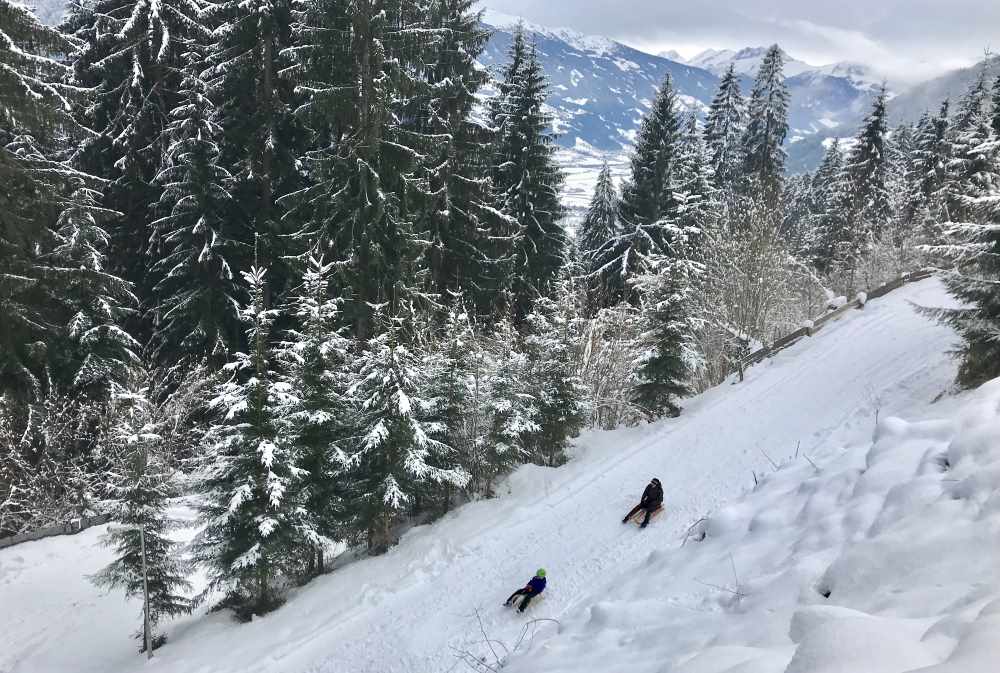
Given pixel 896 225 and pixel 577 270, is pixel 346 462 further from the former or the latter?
pixel 896 225

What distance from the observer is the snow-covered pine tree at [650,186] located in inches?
1144

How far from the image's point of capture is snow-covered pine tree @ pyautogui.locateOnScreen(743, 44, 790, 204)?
1624 inches

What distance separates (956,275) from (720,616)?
36.2 feet

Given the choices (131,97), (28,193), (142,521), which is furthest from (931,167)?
(28,193)

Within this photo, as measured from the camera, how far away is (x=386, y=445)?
12500mm

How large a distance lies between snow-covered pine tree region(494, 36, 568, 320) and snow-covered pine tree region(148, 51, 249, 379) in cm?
1119

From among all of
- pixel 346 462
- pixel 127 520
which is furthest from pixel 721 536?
pixel 127 520

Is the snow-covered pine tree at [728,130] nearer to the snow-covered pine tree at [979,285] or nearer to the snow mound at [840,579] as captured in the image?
the snow-covered pine tree at [979,285]

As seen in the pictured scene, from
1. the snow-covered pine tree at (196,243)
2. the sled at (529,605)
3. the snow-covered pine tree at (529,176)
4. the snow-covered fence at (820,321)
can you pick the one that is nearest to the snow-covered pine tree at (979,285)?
the snow-covered fence at (820,321)

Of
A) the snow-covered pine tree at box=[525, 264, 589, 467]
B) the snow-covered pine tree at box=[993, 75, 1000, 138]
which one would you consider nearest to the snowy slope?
the snow-covered pine tree at box=[525, 264, 589, 467]

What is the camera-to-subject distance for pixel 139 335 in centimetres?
2188

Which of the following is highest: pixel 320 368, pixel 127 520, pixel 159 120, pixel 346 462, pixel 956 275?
pixel 159 120

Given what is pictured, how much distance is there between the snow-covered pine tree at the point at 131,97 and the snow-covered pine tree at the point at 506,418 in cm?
1341

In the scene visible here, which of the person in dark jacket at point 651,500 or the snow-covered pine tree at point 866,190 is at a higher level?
the snow-covered pine tree at point 866,190
